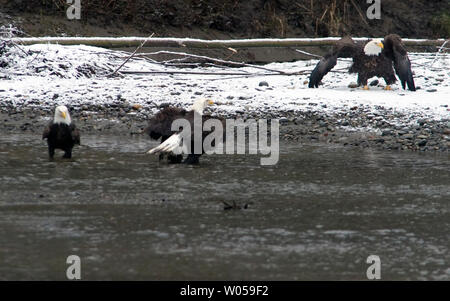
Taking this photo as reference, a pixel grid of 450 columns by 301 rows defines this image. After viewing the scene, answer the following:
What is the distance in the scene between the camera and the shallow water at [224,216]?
19.3ft

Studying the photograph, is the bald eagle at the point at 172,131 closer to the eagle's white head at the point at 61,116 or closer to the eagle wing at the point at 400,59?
the eagle's white head at the point at 61,116

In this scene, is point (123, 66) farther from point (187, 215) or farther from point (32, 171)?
point (187, 215)

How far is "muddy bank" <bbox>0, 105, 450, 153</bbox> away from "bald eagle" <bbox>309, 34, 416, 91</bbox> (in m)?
1.61

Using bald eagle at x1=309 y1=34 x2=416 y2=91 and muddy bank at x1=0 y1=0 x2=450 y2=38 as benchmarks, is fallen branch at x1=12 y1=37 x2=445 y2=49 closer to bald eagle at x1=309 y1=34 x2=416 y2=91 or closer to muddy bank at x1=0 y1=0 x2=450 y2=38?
muddy bank at x1=0 y1=0 x2=450 y2=38

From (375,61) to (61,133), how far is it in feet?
19.9

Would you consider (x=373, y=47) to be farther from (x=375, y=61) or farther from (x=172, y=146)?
(x=172, y=146)

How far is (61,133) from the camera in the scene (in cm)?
963

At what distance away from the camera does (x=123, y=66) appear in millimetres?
15062

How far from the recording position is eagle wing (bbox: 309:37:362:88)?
46.5 ft

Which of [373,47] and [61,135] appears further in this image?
[373,47]

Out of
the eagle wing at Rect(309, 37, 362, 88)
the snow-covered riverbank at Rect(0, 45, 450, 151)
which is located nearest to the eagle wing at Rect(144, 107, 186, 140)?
the snow-covered riverbank at Rect(0, 45, 450, 151)

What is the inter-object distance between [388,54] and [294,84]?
1467 mm

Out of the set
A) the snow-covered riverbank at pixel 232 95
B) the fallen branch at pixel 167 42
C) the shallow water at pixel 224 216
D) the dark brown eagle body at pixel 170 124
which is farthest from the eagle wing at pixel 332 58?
the dark brown eagle body at pixel 170 124

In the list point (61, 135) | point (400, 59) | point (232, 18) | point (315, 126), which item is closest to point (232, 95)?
point (315, 126)
